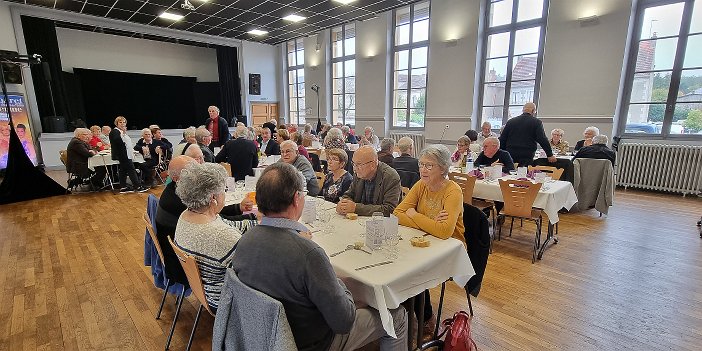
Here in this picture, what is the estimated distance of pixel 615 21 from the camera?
20.6ft

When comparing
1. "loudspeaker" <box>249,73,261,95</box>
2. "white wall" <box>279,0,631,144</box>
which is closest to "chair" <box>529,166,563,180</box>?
"white wall" <box>279,0,631,144</box>

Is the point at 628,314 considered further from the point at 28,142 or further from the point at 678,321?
the point at 28,142

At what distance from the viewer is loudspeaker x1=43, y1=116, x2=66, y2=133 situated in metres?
9.06

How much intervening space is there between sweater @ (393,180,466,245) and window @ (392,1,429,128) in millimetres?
7520

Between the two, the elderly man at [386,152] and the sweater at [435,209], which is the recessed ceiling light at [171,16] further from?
the sweater at [435,209]

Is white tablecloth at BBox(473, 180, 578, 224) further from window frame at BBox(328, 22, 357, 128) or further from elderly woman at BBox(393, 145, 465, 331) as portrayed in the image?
window frame at BBox(328, 22, 357, 128)

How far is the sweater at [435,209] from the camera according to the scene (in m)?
2.13

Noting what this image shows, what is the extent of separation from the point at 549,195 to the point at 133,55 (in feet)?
44.0

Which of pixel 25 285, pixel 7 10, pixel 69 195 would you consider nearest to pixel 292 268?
pixel 25 285

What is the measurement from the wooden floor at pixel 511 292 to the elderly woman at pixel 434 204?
2.84ft

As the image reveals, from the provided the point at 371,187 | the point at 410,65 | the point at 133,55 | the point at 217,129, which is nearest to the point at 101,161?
the point at 217,129

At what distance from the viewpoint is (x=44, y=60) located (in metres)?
8.93

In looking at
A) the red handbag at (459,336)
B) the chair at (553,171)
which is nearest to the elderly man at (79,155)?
the red handbag at (459,336)

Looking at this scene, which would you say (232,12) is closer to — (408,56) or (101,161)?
(408,56)
